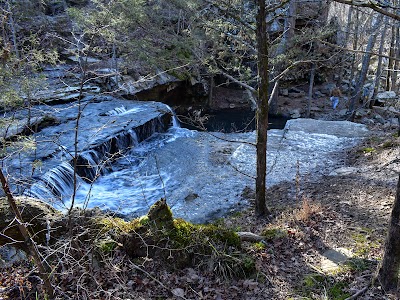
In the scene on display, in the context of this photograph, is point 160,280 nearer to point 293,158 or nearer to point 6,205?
point 6,205

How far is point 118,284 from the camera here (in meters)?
3.50

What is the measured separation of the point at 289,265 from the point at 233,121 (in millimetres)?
16347

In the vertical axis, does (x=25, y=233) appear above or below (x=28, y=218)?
above

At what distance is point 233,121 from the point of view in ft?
66.7

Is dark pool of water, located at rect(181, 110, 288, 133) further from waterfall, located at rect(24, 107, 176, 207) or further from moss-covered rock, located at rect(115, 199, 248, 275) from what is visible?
moss-covered rock, located at rect(115, 199, 248, 275)

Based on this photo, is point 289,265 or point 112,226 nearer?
point 112,226

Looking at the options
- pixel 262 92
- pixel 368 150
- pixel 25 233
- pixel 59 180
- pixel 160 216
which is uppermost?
pixel 262 92

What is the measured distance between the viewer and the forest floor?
3.55 metres

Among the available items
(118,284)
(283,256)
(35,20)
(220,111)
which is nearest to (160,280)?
(118,284)

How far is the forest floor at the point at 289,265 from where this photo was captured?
3.55 m

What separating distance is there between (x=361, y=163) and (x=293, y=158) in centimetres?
196

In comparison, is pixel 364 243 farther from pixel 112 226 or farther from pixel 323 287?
pixel 112 226

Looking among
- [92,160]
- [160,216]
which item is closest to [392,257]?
[160,216]

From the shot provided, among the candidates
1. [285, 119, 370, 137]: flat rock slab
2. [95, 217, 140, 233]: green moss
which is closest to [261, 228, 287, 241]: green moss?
[95, 217, 140, 233]: green moss
